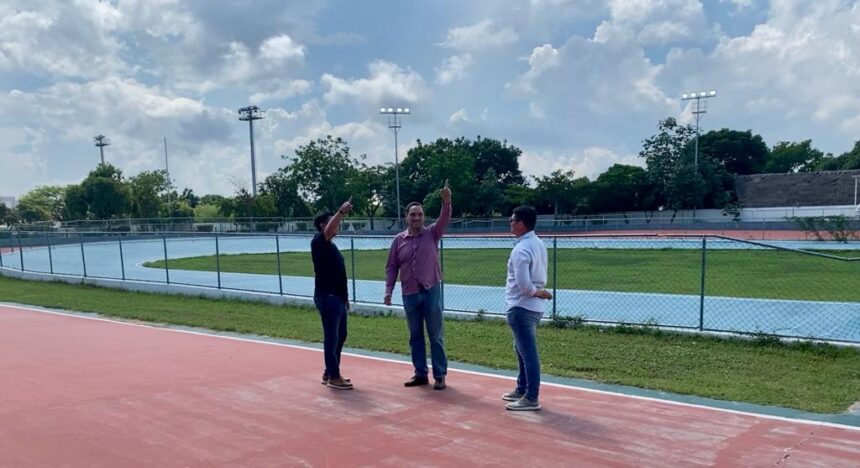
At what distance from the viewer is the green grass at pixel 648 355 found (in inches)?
258

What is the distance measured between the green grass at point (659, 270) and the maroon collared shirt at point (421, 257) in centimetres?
983

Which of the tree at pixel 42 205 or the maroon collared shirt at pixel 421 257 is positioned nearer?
the maroon collared shirt at pixel 421 257

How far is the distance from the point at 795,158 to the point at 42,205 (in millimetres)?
97390

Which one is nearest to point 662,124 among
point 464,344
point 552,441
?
point 464,344

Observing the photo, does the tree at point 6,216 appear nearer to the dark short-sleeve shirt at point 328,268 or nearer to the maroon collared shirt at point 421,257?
the dark short-sleeve shirt at point 328,268

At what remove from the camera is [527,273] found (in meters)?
5.64

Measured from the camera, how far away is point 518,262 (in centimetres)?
564

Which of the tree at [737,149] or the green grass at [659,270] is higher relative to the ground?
the tree at [737,149]

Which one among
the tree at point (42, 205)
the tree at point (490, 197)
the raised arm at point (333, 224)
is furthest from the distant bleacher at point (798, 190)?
the tree at point (42, 205)

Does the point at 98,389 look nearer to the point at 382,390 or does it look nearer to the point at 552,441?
the point at 382,390

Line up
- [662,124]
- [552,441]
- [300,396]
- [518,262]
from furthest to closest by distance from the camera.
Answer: [662,124] → [300,396] → [518,262] → [552,441]

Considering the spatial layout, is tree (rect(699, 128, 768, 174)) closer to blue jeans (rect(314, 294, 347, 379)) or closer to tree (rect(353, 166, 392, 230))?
tree (rect(353, 166, 392, 230))

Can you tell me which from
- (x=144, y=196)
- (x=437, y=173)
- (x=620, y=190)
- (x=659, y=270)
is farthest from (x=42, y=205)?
(x=659, y=270)

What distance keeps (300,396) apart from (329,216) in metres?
1.96
